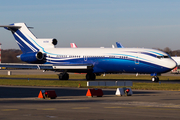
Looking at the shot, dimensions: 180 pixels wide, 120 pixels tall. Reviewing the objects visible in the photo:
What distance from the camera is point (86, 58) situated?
199 feet

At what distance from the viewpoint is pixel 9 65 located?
59688mm

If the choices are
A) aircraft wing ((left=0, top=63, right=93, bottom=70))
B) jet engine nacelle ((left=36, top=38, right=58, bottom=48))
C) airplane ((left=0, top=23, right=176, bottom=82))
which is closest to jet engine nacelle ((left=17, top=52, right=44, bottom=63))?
airplane ((left=0, top=23, right=176, bottom=82))

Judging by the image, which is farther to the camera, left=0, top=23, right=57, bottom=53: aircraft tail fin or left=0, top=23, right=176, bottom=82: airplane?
left=0, top=23, right=57, bottom=53: aircraft tail fin

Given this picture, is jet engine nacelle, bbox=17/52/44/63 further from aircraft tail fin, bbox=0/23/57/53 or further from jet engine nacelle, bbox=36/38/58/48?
jet engine nacelle, bbox=36/38/58/48

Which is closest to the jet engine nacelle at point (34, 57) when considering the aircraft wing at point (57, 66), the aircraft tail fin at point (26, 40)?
the aircraft tail fin at point (26, 40)

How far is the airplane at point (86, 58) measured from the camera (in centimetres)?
5462

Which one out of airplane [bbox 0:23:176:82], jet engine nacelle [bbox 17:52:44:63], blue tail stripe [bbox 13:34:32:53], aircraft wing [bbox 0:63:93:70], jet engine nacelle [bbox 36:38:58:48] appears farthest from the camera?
blue tail stripe [bbox 13:34:32:53]

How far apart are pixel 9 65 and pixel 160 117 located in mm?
45798

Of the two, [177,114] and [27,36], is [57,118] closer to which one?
[177,114]

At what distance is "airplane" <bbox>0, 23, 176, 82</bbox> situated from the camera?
54625 mm

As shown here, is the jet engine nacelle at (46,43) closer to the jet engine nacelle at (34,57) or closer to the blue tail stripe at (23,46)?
the jet engine nacelle at (34,57)

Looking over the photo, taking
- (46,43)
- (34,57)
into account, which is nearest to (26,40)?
(46,43)

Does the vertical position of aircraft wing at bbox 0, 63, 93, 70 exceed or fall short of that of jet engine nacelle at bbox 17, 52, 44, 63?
it falls short

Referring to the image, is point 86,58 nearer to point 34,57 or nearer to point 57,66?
point 57,66
